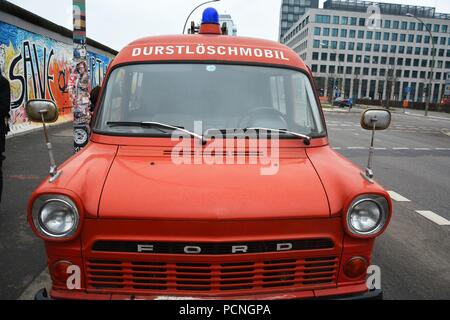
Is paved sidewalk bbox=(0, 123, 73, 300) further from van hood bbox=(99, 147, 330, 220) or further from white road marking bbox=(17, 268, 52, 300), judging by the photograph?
van hood bbox=(99, 147, 330, 220)

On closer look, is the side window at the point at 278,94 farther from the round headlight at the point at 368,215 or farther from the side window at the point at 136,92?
the round headlight at the point at 368,215

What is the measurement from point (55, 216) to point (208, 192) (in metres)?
0.89

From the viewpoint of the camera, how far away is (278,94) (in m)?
3.71

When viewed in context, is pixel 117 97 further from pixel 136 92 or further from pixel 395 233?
pixel 395 233

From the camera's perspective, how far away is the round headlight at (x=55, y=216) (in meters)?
2.35

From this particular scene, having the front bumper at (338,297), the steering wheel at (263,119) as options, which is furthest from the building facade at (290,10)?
the front bumper at (338,297)

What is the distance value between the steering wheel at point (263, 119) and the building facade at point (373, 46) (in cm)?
10413

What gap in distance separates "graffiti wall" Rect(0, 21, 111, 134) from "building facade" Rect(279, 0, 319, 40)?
147456 millimetres

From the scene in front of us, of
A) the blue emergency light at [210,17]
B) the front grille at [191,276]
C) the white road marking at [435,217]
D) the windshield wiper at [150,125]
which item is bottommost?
the white road marking at [435,217]

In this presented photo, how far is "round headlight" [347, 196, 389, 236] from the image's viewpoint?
2.49 metres

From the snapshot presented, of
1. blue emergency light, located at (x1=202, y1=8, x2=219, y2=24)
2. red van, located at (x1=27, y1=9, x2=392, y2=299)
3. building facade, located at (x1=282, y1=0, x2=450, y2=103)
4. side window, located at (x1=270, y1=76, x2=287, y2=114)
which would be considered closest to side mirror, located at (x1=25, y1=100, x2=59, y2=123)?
red van, located at (x1=27, y1=9, x2=392, y2=299)

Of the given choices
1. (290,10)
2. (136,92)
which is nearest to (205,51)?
(136,92)
